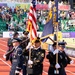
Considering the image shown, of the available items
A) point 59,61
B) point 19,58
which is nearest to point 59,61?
point 59,61

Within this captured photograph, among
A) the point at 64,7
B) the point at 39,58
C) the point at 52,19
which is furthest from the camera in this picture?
the point at 64,7

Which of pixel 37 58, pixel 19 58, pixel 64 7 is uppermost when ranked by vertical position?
pixel 64 7

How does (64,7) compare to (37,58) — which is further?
(64,7)

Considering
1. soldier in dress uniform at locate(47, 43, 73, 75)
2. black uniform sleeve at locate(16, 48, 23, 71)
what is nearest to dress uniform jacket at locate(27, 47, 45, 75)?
soldier in dress uniform at locate(47, 43, 73, 75)

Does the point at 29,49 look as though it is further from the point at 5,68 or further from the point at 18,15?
Answer: the point at 18,15

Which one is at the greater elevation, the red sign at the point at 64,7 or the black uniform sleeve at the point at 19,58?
the red sign at the point at 64,7

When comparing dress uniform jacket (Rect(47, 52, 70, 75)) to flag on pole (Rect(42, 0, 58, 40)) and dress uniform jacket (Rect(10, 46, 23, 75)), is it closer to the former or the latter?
flag on pole (Rect(42, 0, 58, 40))

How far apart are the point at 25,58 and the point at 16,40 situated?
0.72 meters

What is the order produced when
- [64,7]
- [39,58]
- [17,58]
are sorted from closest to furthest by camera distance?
[39,58] → [17,58] → [64,7]

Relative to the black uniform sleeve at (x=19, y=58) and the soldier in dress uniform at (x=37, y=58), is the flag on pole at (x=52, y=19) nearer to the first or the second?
the soldier in dress uniform at (x=37, y=58)

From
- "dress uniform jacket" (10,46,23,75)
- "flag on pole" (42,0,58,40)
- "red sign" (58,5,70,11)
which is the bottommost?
"dress uniform jacket" (10,46,23,75)

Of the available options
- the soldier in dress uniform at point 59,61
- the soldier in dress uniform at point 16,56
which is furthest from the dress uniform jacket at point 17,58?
the soldier in dress uniform at point 59,61

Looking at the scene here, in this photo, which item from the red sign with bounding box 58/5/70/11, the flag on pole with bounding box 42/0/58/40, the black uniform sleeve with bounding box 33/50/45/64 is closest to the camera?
the black uniform sleeve with bounding box 33/50/45/64

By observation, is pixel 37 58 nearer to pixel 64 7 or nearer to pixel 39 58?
pixel 39 58
